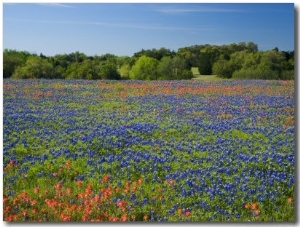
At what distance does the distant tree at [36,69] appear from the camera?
15.5ft

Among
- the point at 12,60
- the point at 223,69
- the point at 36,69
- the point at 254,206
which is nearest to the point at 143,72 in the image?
the point at 223,69

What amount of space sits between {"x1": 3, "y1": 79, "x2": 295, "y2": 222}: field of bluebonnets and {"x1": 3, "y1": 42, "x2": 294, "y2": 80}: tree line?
0.10 meters

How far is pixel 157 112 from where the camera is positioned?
4930mm

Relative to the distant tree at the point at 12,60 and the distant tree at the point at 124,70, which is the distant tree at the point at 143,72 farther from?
the distant tree at the point at 12,60

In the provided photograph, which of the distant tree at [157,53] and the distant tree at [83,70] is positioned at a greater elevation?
the distant tree at [157,53]

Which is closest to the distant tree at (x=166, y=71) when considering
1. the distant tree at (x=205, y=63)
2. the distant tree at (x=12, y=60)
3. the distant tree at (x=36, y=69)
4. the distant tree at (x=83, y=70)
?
the distant tree at (x=205, y=63)

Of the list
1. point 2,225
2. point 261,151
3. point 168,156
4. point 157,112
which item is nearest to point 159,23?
point 157,112

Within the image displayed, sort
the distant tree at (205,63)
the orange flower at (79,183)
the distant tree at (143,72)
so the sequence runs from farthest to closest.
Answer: the distant tree at (143,72) < the distant tree at (205,63) < the orange flower at (79,183)

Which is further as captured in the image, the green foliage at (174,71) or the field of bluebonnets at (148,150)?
the green foliage at (174,71)

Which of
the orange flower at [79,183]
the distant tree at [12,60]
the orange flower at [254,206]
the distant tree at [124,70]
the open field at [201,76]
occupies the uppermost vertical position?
the distant tree at [12,60]

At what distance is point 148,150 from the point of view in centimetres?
459

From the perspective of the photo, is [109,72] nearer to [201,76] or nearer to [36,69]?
[36,69]

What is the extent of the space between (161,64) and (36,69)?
1.38m

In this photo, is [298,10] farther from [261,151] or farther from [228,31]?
[261,151]
